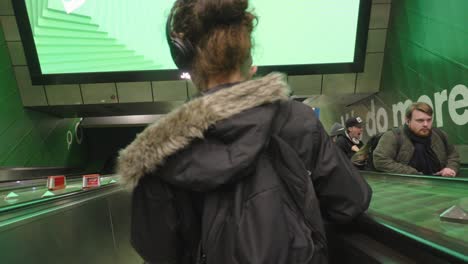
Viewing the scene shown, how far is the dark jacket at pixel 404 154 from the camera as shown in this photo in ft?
9.59

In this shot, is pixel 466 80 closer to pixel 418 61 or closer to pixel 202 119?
pixel 418 61

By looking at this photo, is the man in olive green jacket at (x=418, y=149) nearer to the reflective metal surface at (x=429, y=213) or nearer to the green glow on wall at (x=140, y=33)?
the reflective metal surface at (x=429, y=213)

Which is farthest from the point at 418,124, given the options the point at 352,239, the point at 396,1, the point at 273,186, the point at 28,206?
the point at 396,1

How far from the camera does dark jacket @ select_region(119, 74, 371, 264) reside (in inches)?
27.2

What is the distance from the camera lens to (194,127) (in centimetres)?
72

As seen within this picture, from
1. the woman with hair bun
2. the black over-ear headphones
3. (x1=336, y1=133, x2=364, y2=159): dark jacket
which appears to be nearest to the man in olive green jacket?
(x1=336, y1=133, x2=364, y2=159): dark jacket

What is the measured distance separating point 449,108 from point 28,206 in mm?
4838

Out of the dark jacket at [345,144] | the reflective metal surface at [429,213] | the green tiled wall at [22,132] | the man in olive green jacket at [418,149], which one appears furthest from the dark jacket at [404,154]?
the green tiled wall at [22,132]

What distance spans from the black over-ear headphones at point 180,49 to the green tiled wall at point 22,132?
6.02 metres

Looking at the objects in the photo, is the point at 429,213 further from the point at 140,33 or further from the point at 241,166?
the point at 140,33

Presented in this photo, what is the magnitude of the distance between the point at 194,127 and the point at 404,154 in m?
3.05

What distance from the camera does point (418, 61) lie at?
186 inches

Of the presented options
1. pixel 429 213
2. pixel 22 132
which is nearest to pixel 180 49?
pixel 429 213

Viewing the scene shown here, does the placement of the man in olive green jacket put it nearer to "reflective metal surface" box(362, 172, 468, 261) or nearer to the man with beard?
"reflective metal surface" box(362, 172, 468, 261)
